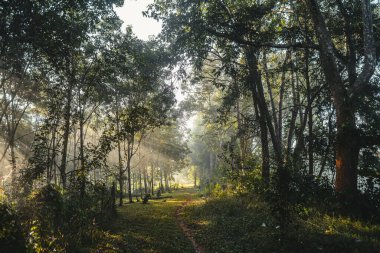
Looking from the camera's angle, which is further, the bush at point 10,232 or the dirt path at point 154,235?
the dirt path at point 154,235

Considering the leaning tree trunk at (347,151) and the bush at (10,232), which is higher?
the leaning tree trunk at (347,151)

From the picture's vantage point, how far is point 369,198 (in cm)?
823

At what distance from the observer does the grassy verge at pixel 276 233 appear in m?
6.48

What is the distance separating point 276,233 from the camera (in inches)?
315

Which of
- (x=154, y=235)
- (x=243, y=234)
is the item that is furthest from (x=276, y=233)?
(x=154, y=235)

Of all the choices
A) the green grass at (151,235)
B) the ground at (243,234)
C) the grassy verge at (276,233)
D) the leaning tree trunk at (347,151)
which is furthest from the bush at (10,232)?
the leaning tree trunk at (347,151)

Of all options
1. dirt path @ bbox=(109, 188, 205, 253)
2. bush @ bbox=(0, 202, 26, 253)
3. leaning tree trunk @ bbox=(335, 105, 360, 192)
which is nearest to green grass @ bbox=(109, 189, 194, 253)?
dirt path @ bbox=(109, 188, 205, 253)

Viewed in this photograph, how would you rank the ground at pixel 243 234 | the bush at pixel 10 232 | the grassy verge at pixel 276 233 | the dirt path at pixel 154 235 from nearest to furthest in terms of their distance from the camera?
the bush at pixel 10 232
the grassy verge at pixel 276 233
the ground at pixel 243 234
the dirt path at pixel 154 235

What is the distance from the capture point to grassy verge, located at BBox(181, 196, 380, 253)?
6484 millimetres

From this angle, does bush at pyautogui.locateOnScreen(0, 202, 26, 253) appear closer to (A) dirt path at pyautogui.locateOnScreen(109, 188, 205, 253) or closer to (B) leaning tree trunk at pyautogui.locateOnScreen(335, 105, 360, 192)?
(A) dirt path at pyautogui.locateOnScreen(109, 188, 205, 253)

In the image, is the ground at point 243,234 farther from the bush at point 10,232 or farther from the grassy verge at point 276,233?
the bush at point 10,232

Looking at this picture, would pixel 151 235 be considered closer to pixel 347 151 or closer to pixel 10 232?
pixel 10 232

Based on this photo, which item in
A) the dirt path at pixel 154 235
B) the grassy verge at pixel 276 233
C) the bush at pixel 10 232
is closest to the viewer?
the bush at pixel 10 232

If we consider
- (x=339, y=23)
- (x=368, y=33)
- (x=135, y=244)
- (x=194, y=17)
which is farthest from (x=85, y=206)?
(x=339, y=23)
